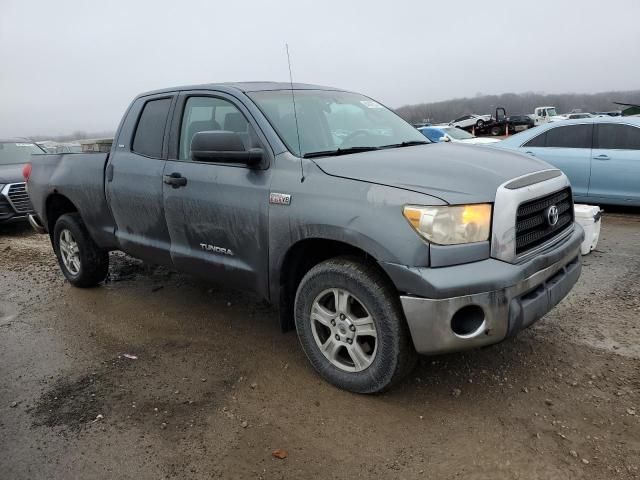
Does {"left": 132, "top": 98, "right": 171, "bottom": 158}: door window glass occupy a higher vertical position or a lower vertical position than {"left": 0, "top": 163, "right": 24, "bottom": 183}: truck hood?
higher

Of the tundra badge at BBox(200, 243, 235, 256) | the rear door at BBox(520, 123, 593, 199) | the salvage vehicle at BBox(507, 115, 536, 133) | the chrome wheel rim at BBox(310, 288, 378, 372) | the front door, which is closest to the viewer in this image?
the chrome wheel rim at BBox(310, 288, 378, 372)

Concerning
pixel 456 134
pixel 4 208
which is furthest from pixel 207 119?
pixel 456 134

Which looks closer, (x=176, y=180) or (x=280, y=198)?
(x=280, y=198)

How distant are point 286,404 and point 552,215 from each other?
1895mm

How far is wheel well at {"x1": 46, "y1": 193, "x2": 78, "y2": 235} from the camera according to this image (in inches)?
211

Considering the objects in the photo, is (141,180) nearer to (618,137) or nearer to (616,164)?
(616,164)

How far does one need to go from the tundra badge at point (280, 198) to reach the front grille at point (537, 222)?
50.9 inches

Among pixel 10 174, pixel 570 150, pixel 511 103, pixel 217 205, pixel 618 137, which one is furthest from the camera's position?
pixel 511 103

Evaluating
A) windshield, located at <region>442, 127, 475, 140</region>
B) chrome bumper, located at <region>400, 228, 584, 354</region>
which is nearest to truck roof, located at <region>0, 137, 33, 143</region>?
chrome bumper, located at <region>400, 228, 584, 354</region>

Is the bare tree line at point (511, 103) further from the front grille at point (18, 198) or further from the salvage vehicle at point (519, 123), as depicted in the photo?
the front grille at point (18, 198)

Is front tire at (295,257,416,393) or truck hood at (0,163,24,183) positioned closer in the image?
front tire at (295,257,416,393)

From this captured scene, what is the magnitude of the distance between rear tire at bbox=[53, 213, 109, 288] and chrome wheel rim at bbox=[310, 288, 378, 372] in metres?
2.94

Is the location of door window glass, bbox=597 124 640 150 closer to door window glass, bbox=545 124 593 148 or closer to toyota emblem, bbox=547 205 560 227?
door window glass, bbox=545 124 593 148

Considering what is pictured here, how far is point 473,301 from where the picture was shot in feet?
8.55
